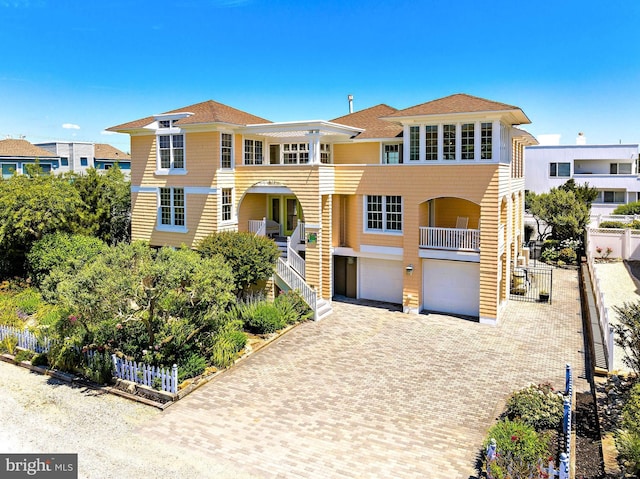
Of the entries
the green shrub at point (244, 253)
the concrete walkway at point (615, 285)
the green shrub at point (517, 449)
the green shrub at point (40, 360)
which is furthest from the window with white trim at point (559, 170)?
the green shrub at point (40, 360)

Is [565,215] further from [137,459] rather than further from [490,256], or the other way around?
[137,459]

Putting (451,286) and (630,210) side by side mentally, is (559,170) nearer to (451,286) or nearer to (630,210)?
(630,210)

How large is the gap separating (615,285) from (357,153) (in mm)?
14637

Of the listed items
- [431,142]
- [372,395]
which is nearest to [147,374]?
[372,395]

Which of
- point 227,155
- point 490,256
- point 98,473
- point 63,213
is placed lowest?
point 98,473

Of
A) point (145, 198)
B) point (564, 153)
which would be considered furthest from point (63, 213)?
point (564, 153)

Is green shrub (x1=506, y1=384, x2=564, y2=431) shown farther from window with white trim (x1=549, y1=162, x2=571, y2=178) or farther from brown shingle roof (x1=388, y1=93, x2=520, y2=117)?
window with white trim (x1=549, y1=162, x2=571, y2=178)

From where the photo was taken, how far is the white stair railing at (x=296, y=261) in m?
23.2

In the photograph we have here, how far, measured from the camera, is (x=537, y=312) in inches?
864

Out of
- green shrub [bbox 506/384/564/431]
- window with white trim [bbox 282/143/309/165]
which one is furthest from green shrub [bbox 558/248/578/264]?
green shrub [bbox 506/384/564/431]

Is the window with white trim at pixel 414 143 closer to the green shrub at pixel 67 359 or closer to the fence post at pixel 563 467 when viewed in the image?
the green shrub at pixel 67 359

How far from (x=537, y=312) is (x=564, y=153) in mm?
31312

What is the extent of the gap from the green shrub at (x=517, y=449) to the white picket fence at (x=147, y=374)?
8.19m

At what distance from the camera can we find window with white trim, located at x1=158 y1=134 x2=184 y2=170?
2478 centimetres
